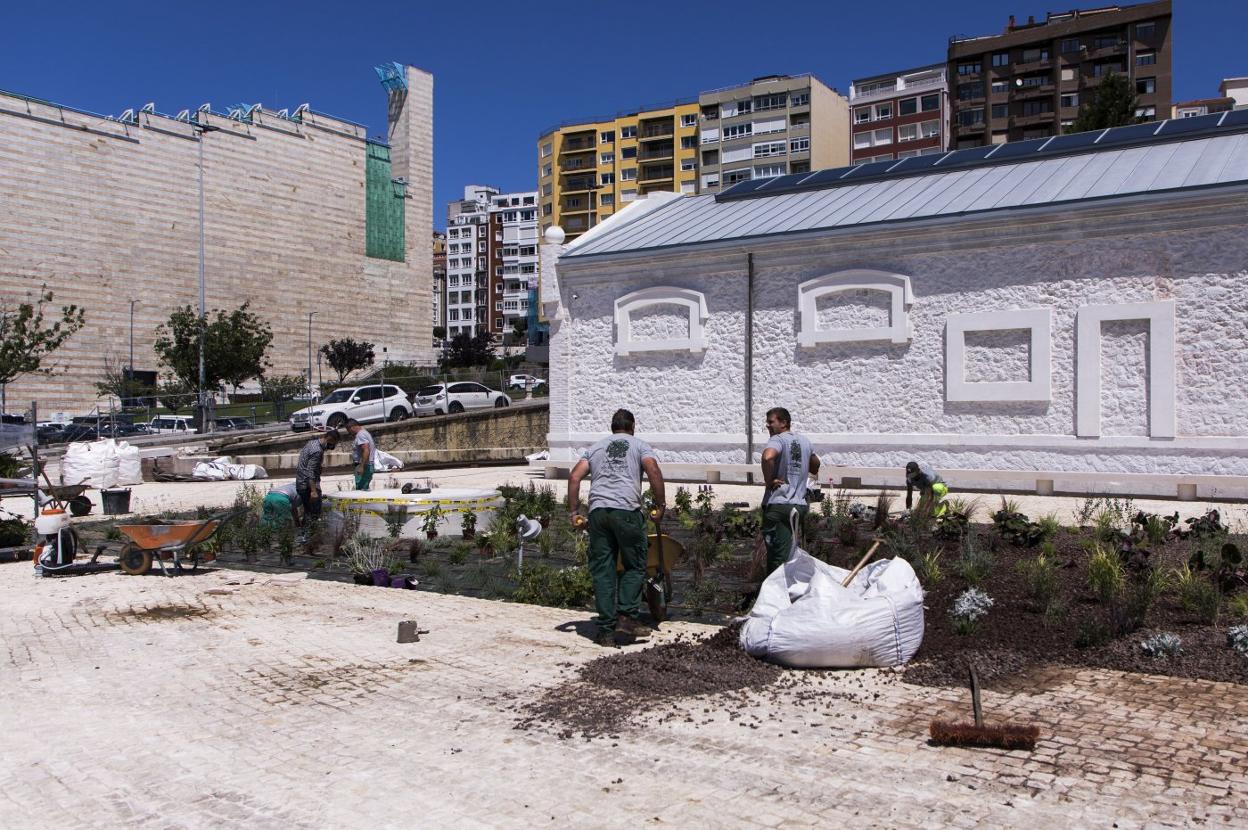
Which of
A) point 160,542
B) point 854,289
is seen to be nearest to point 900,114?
point 854,289

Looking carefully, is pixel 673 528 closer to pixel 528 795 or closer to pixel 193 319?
pixel 528 795

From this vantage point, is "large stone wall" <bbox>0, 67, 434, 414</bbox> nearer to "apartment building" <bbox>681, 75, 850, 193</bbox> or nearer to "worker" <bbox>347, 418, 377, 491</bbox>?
"apartment building" <bbox>681, 75, 850, 193</bbox>

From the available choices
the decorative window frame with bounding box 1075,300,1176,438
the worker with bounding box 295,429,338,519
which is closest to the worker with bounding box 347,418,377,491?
the worker with bounding box 295,429,338,519

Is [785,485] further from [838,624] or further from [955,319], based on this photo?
[955,319]

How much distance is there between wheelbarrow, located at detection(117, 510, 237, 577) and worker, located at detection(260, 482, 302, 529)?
249 centimetres

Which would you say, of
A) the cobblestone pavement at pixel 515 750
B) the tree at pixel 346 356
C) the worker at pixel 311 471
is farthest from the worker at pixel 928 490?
the tree at pixel 346 356

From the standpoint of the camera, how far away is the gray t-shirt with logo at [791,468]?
28.4ft

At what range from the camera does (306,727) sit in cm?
569

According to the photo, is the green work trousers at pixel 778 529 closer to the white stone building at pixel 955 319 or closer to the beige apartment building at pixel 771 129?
the white stone building at pixel 955 319

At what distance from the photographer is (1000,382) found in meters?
18.2

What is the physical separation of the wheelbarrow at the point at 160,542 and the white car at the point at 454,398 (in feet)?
88.5

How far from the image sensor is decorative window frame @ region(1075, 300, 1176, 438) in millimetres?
16750

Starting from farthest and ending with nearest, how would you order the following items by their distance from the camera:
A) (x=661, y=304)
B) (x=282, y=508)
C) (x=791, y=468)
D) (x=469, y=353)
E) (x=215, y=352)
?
1. (x=469, y=353)
2. (x=215, y=352)
3. (x=661, y=304)
4. (x=282, y=508)
5. (x=791, y=468)

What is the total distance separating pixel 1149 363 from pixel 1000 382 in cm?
242
